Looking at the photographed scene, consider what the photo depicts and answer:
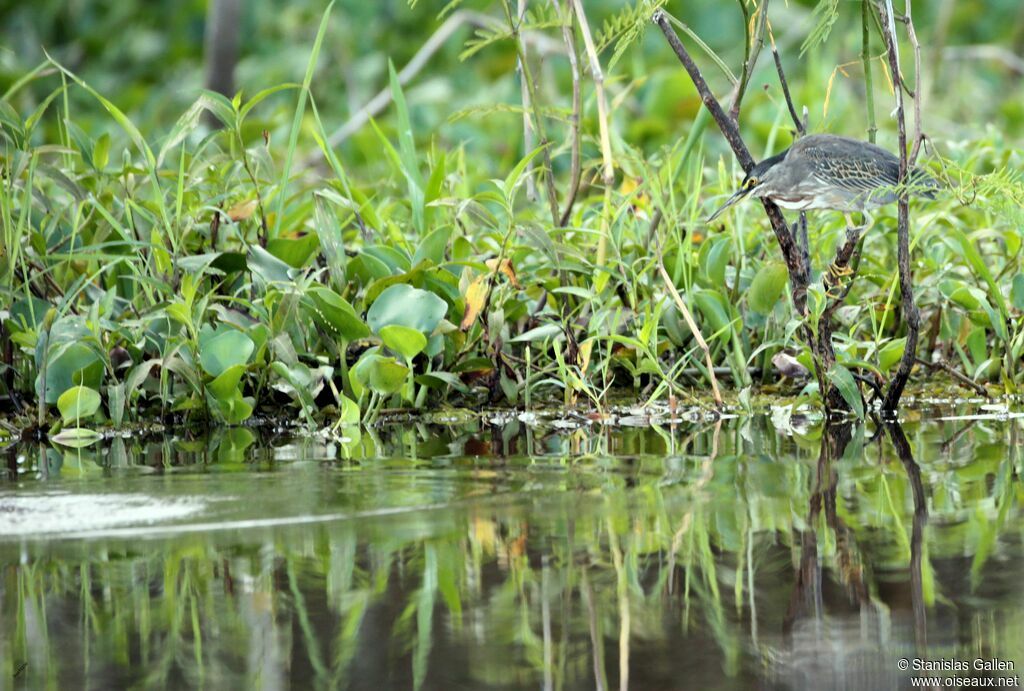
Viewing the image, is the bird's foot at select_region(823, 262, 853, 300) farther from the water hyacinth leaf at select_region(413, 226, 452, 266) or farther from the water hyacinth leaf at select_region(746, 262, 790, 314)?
the water hyacinth leaf at select_region(413, 226, 452, 266)

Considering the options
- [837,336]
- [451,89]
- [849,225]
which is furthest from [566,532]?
[451,89]

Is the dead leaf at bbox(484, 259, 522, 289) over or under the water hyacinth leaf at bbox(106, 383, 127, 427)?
over

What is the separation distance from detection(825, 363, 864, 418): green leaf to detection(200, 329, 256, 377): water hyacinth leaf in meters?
1.17

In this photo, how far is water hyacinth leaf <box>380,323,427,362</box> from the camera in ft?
9.16

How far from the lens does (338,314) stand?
9.54ft

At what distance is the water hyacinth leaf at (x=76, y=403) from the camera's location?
2812 mm

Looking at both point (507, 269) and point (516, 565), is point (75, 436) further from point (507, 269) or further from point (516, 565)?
point (516, 565)

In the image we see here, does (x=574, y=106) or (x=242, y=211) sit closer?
(x=574, y=106)

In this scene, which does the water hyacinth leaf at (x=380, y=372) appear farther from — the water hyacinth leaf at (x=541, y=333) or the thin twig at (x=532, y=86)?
the thin twig at (x=532, y=86)

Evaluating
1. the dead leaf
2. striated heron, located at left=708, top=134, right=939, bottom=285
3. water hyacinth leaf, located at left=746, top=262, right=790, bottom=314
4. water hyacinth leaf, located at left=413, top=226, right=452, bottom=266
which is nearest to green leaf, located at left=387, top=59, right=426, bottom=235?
water hyacinth leaf, located at left=413, top=226, right=452, bottom=266

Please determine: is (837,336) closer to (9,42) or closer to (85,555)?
(85,555)

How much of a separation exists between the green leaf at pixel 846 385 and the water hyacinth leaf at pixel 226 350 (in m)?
Answer: 1.17

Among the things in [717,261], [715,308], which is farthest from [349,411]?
[717,261]

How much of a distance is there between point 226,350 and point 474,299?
1.74 feet
